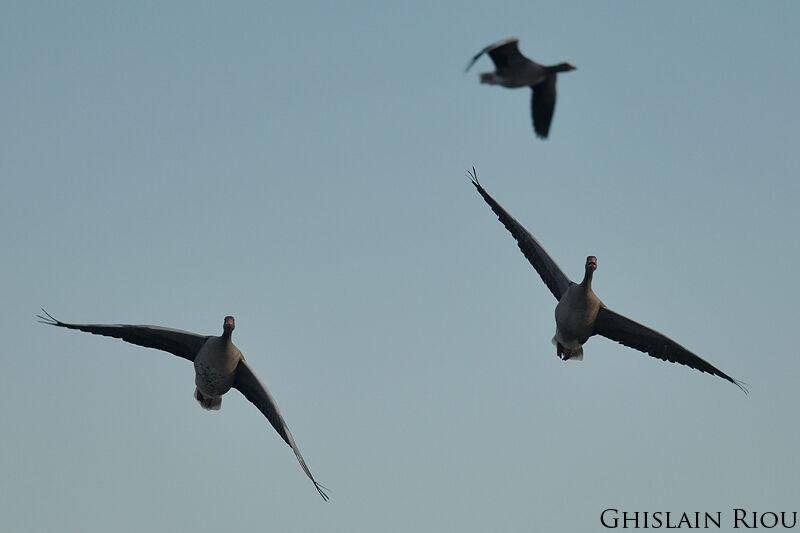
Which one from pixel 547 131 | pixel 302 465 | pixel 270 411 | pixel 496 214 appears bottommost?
pixel 302 465

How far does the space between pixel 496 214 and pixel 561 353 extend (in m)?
3.13

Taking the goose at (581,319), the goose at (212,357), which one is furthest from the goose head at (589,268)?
the goose at (212,357)

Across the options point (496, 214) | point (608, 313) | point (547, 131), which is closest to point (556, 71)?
point (547, 131)

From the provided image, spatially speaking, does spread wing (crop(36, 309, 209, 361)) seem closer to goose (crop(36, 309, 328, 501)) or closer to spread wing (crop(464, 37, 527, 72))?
goose (crop(36, 309, 328, 501))

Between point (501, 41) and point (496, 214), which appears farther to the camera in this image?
point (496, 214)

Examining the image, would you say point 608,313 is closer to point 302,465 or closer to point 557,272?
point 557,272

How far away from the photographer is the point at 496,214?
968 inches

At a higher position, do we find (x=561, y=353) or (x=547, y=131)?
(x=547, y=131)

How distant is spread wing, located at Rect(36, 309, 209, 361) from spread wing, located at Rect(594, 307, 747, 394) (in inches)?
312

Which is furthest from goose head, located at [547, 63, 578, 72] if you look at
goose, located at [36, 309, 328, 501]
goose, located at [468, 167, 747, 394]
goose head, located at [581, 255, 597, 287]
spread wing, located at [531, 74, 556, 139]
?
goose, located at [36, 309, 328, 501]

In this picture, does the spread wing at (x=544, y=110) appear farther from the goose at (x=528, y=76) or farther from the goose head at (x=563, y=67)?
the goose head at (x=563, y=67)

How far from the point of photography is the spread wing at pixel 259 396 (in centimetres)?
2291

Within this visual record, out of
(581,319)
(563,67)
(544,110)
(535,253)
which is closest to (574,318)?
(581,319)

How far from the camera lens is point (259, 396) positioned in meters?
23.9
